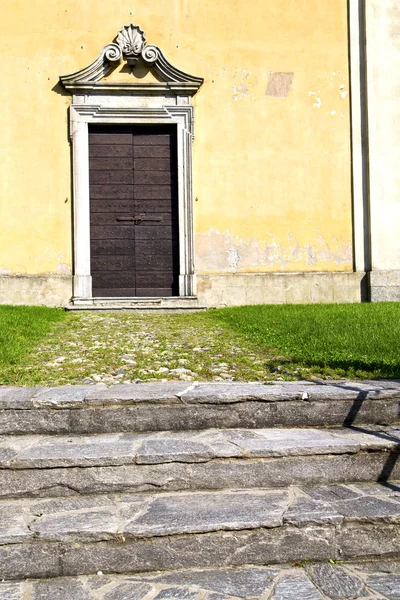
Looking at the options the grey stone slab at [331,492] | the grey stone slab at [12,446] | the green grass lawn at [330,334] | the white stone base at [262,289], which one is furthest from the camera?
the white stone base at [262,289]

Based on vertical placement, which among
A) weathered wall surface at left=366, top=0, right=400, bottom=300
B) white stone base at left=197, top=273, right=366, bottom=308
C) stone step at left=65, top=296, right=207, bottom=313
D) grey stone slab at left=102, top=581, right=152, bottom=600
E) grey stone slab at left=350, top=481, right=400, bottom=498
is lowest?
grey stone slab at left=102, top=581, right=152, bottom=600

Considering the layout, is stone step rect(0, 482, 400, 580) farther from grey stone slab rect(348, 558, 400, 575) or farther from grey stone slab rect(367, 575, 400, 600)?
grey stone slab rect(367, 575, 400, 600)

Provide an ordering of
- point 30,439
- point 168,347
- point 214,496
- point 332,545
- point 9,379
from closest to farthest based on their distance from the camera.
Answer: point 332,545, point 214,496, point 30,439, point 9,379, point 168,347

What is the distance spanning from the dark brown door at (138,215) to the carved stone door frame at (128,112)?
8.3 inches

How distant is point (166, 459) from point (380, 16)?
9.28 meters

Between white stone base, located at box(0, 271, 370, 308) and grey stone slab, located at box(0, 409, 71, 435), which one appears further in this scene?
white stone base, located at box(0, 271, 370, 308)

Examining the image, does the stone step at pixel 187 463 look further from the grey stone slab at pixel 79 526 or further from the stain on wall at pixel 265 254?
the stain on wall at pixel 265 254

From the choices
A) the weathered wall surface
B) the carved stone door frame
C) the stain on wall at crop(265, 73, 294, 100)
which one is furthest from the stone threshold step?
the stain on wall at crop(265, 73, 294, 100)

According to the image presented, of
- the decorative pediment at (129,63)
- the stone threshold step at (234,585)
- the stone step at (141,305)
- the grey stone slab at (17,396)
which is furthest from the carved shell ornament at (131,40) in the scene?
the stone threshold step at (234,585)

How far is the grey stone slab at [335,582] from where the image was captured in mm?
2479

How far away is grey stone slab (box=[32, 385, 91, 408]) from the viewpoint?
3.69m

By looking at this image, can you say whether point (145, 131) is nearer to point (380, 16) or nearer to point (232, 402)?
point (380, 16)

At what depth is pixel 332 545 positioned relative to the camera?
111 inches

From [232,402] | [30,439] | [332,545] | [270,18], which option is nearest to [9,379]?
[30,439]
